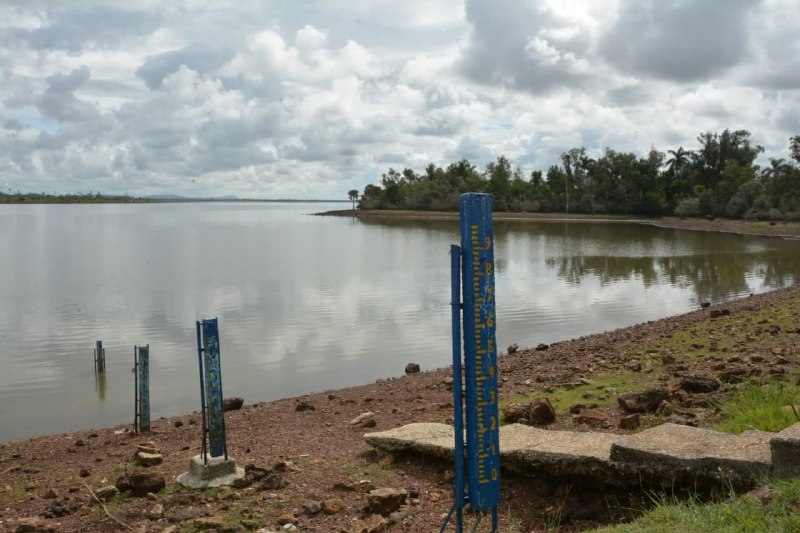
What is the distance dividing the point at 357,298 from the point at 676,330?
1364 cm

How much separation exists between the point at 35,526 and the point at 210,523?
1525mm

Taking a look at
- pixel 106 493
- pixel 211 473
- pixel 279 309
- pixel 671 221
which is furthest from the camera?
pixel 671 221

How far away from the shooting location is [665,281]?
3359 centimetres

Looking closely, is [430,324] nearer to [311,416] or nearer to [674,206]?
[311,416]

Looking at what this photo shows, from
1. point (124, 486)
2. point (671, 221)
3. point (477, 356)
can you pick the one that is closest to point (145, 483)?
point (124, 486)

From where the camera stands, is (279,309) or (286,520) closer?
(286,520)

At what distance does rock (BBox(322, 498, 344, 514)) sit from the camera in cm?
586

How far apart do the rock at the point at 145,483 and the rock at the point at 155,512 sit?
0.46 meters

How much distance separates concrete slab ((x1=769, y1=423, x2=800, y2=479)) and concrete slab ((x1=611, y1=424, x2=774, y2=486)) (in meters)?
0.08

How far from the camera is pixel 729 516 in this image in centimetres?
438

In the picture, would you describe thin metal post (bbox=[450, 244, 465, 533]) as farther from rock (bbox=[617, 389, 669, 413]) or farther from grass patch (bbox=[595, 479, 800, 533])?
rock (bbox=[617, 389, 669, 413])

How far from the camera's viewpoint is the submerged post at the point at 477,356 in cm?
458

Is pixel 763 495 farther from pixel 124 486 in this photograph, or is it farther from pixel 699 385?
pixel 124 486

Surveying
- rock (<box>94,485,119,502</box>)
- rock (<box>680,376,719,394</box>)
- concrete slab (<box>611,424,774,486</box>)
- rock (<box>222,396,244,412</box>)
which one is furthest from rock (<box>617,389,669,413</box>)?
rock (<box>222,396,244,412</box>)
